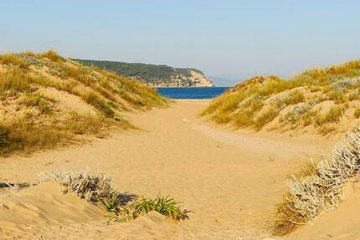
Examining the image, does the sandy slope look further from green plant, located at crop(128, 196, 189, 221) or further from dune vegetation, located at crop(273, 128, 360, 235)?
dune vegetation, located at crop(273, 128, 360, 235)

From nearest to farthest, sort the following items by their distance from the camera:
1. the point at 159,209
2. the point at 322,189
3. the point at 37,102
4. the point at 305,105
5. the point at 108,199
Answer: the point at 322,189
the point at 159,209
the point at 108,199
the point at 37,102
the point at 305,105

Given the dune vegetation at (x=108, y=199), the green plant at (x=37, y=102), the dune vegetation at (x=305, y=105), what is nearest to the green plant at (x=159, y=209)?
the dune vegetation at (x=108, y=199)

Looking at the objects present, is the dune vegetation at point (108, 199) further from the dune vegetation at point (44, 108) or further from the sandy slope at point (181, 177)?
the dune vegetation at point (44, 108)

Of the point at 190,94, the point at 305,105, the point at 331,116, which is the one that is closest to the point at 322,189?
the point at 331,116

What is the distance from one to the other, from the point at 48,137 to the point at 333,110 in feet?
36.4

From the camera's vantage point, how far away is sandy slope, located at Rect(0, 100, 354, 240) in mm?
7363

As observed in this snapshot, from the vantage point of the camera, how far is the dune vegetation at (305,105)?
64.2 ft

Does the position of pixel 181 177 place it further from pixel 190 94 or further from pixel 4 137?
pixel 190 94

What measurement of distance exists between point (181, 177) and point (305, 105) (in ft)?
36.0

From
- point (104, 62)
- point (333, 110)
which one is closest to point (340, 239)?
point (333, 110)

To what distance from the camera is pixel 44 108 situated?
68.9ft

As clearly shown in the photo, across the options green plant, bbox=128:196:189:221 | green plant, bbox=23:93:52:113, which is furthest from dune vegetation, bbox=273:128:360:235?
green plant, bbox=23:93:52:113

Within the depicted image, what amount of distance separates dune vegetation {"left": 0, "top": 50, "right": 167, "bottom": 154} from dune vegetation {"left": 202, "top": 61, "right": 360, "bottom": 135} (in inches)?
249

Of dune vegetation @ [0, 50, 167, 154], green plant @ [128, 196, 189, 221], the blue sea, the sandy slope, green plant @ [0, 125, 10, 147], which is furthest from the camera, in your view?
the blue sea
